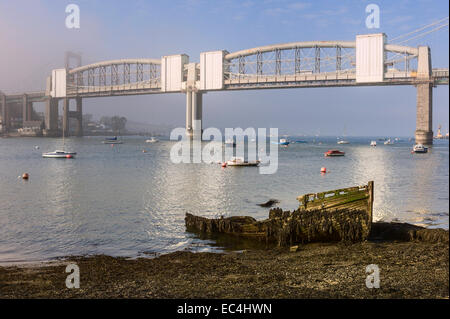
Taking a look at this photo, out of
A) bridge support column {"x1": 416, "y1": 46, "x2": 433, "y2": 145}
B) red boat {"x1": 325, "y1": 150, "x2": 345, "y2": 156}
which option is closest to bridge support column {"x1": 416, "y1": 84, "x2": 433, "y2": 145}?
bridge support column {"x1": 416, "y1": 46, "x2": 433, "y2": 145}

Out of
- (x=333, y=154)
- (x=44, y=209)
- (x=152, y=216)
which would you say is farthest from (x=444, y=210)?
(x=333, y=154)

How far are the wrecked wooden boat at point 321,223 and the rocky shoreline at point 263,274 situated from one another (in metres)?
0.54

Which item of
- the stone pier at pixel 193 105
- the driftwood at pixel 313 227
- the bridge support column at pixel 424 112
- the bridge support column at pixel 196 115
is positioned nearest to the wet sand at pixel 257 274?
the driftwood at pixel 313 227

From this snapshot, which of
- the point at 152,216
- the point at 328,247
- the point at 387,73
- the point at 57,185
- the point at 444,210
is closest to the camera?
the point at 328,247

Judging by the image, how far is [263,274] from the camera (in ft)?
35.8

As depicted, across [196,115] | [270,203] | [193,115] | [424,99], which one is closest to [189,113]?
[193,115]

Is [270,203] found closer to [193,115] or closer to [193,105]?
[193,115]

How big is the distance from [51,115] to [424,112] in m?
147

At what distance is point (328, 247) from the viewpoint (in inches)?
561

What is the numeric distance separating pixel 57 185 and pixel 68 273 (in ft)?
90.2

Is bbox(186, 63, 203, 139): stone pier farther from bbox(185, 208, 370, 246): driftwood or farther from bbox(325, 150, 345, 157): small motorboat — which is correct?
bbox(185, 208, 370, 246): driftwood
